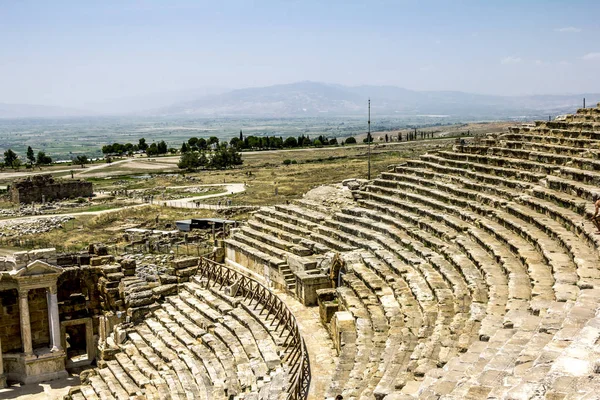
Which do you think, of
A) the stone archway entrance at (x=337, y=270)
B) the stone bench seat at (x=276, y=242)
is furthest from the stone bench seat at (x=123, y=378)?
the stone bench seat at (x=276, y=242)

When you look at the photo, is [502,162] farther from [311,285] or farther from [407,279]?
[311,285]

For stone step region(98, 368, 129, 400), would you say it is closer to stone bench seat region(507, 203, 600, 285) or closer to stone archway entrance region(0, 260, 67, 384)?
stone archway entrance region(0, 260, 67, 384)

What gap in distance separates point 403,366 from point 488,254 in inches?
227

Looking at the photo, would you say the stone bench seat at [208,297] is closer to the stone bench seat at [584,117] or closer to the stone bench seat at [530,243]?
the stone bench seat at [530,243]

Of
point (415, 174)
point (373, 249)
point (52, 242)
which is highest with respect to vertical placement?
point (415, 174)

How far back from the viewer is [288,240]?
24516mm

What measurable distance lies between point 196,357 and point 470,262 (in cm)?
836

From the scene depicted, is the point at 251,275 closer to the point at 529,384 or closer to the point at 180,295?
the point at 180,295

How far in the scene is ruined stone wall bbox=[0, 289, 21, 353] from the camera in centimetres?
2375

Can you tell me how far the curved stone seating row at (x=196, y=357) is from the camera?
51.7ft

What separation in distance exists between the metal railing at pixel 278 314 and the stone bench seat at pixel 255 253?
0.95 metres

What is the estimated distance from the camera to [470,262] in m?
16.0

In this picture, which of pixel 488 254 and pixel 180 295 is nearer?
pixel 488 254

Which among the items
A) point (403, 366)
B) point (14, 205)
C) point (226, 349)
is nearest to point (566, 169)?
point (403, 366)
